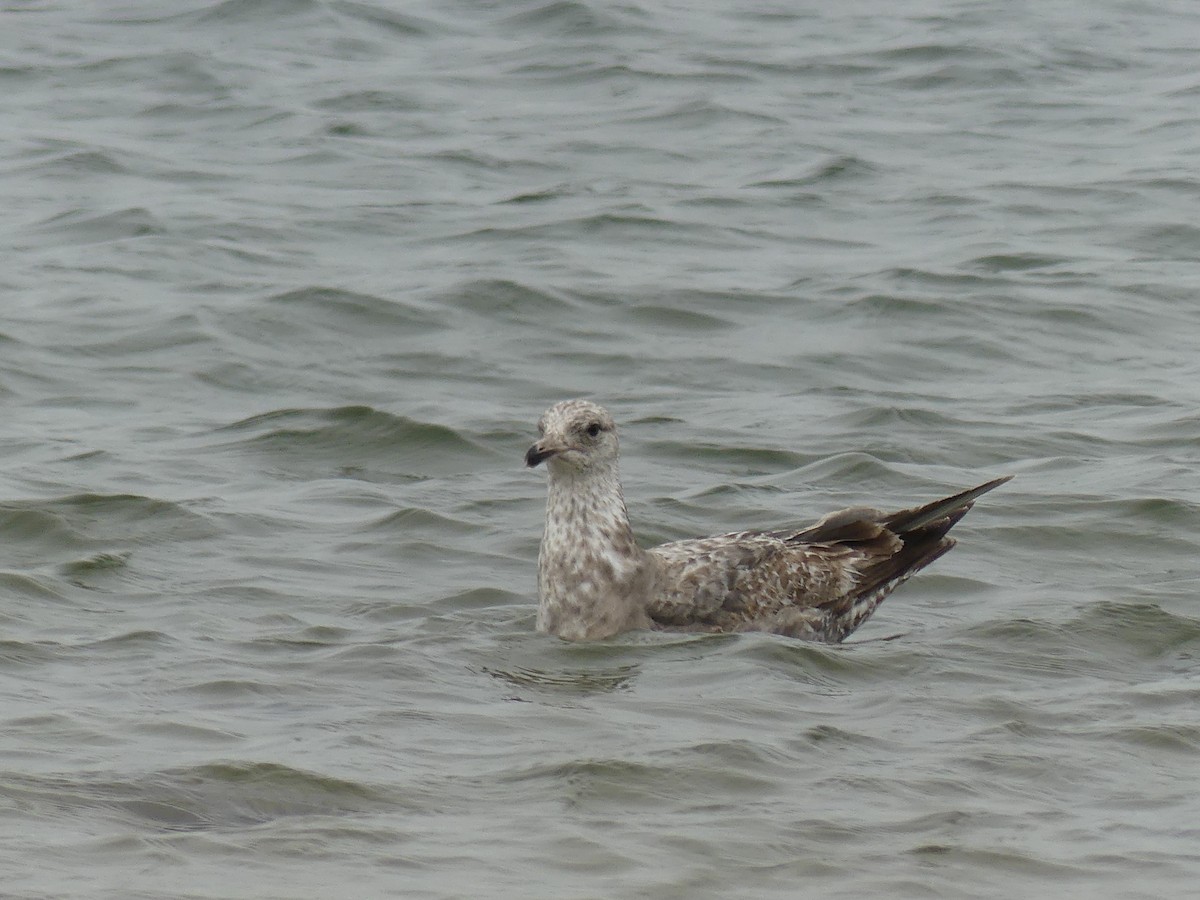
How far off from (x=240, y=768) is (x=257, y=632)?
1.97 metres

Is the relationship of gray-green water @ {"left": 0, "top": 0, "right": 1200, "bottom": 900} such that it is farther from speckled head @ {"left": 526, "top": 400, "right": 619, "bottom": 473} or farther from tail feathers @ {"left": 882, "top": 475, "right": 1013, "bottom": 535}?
speckled head @ {"left": 526, "top": 400, "right": 619, "bottom": 473}

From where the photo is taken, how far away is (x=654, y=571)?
9.03 m

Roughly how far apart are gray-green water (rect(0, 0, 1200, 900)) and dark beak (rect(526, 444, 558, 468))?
747 mm

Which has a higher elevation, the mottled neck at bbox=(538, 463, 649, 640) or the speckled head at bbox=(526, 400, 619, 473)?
the speckled head at bbox=(526, 400, 619, 473)

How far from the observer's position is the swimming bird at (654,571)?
8.93 meters

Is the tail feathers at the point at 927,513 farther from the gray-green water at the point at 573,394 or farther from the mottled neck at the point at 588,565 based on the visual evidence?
the mottled neck at the point at 588,565

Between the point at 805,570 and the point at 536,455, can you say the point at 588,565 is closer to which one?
the point at 536,455

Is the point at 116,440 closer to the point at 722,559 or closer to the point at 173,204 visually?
the point at 722,559

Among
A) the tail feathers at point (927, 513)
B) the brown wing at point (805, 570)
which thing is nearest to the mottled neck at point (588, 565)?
the brown wing at point (805, 570)

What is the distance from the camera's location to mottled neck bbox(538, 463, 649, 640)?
8898 mm

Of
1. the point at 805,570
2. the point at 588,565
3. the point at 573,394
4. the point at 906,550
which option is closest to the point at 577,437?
the point at 588,565

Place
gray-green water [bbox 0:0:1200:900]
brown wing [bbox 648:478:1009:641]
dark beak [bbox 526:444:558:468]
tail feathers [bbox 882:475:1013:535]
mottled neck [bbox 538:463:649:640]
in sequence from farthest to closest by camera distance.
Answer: tail feathers [bbox 882:475:1013:535], brown wing [bbox 648:478:1009:641], mottled neck [bbox 538:463:649:640], dark beak [bbox 526:444:558:468], gray-green water [bbox 0:0:1200:900]

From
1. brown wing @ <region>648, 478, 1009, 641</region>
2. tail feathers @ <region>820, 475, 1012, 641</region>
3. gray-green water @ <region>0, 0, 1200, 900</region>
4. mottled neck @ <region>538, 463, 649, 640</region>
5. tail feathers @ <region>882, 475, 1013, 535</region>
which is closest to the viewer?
gray-green water @ <region>0, 0, 1200, 900</region>

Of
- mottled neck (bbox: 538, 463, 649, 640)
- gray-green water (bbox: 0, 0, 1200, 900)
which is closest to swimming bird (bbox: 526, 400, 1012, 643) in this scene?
mottled neck (bbox: 538, 463, 649, 640)
